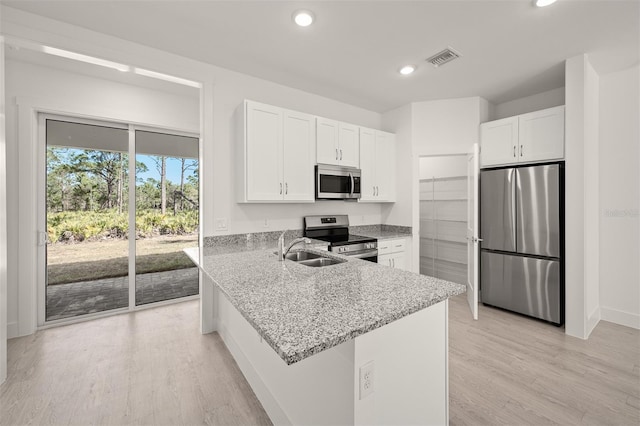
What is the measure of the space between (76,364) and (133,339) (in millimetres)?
465

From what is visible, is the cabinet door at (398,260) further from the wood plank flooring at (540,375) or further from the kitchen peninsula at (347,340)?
the kitchen peninsula at (347,340)

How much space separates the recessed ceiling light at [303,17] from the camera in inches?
82.3

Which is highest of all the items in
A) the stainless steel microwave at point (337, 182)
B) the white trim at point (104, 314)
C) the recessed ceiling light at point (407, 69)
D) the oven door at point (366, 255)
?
the recessed ceiling light at point (407, 69)

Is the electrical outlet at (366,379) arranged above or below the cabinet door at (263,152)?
below

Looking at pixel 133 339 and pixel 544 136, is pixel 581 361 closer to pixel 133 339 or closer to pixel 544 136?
pixel 544 136

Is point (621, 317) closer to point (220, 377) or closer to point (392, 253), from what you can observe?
point (392, 253)

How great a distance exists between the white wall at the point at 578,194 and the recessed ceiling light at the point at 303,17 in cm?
260

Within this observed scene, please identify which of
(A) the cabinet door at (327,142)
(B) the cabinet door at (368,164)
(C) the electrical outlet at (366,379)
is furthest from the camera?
(B) the cabinet door at (368,164)

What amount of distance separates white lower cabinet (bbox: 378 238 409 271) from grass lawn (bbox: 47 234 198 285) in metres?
2.62

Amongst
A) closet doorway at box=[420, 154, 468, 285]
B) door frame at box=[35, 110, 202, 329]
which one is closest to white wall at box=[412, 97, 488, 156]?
closet doorway at box=[420, 154, 468, 285]

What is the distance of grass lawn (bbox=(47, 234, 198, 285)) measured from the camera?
3.12 m

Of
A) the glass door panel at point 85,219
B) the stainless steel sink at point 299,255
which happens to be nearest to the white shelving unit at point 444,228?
the stainless steel sink at point 299,255

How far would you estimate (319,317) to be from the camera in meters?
1.03

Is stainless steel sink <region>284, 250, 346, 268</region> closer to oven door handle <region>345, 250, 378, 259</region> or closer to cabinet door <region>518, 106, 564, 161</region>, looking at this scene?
oven door handle <region>345, 250, 378, 259</region>
